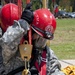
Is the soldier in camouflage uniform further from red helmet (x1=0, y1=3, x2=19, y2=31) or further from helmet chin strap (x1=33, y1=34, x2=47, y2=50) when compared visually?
red helmet (x1=0, y1=3, x2=19, y2=31)

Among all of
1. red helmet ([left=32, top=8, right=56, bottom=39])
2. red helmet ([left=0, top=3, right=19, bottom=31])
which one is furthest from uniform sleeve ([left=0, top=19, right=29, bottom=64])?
red helmet ([left=0, top=3, right=19, bottom=31])

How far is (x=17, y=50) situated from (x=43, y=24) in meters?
0.32

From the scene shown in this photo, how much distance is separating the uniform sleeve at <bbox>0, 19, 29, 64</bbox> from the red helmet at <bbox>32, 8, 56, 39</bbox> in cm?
18

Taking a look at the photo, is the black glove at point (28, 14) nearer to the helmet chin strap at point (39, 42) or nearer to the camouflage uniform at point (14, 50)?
the camouflage uniform at point (14, 50)

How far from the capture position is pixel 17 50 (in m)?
2.98

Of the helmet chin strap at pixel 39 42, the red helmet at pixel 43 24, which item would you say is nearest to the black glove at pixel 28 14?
the red helmet at pixel 43 24

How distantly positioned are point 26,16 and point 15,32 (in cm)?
16

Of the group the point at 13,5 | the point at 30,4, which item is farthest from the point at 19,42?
the point at 13,5

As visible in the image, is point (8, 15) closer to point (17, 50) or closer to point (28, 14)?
point (17, 50)

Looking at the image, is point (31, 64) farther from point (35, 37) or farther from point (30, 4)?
point (30, 4)

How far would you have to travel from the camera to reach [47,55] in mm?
3242

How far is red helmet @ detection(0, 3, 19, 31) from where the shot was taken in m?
3.14

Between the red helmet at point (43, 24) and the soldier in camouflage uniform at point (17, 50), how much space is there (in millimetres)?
55

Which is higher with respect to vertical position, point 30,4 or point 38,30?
point 30,4
